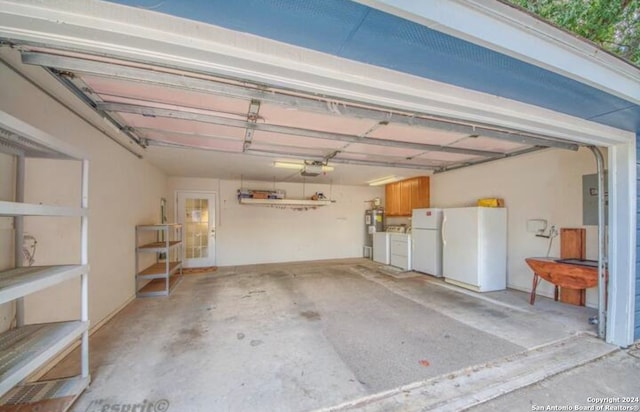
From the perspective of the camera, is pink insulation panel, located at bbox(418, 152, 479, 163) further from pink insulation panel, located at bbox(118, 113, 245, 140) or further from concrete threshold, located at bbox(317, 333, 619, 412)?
pink insulation panel, located at bbox(118, 113, 245, 140)

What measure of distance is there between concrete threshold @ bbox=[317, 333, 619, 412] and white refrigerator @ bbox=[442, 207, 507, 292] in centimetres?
187

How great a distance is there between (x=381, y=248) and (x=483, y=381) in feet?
17.1

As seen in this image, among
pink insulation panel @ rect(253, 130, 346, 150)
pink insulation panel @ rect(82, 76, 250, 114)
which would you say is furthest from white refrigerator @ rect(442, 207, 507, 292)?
pink insulation panel @ rect(82, 76, 250, 114)

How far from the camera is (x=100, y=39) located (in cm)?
110

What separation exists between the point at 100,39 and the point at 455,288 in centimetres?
538

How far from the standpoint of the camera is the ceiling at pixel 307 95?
1.14 m

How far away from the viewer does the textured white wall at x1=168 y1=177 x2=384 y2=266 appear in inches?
270

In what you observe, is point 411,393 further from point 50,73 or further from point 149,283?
point 149,283

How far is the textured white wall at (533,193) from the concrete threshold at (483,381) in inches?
70.2

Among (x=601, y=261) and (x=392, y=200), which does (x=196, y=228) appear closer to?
(x=392, y=200)

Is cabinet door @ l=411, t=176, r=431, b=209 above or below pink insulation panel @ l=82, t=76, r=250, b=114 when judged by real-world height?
below

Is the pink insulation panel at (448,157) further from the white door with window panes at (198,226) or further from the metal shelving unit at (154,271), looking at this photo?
the white door with window panes at (198,226)

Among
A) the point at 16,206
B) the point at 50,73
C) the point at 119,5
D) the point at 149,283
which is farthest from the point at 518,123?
the point at 149,283

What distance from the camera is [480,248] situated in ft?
14.5
